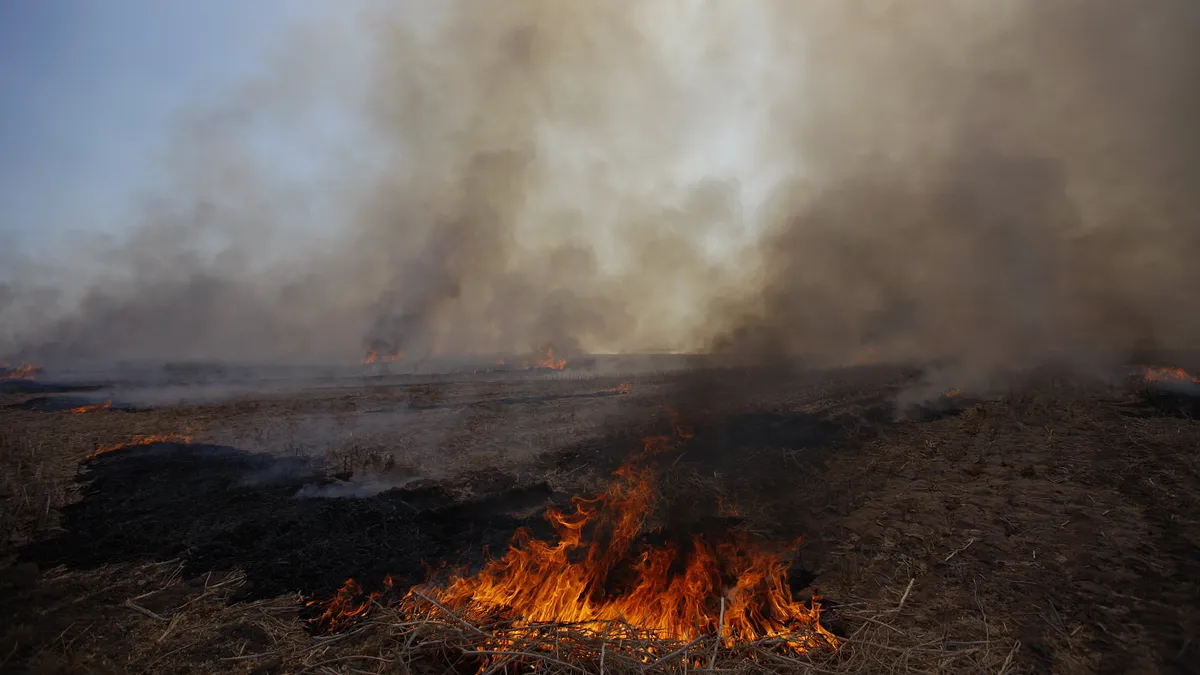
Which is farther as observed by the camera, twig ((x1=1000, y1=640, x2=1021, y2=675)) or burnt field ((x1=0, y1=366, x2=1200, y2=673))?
burnt field ((x1=0, y1=366, x2=1200, y2=673))

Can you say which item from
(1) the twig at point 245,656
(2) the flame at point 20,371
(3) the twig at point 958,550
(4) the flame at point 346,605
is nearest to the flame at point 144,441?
(4) the flame at point 346,605

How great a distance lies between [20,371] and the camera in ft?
135

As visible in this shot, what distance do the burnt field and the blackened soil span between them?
57 mm

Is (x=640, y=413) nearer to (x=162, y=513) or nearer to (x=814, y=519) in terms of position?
(x=814, y=519)

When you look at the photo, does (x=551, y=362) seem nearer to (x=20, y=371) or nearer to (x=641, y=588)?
(x=641, y=588)

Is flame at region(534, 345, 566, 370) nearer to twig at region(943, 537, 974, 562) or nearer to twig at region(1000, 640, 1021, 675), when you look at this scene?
twig at region(943, 537, 974, 562)

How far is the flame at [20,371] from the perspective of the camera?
36.7 m

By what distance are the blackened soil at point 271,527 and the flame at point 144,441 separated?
1508 millimetres

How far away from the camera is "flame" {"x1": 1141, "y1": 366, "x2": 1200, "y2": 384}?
573 inches

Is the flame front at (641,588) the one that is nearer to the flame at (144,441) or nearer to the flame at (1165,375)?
the flame at (144,441)

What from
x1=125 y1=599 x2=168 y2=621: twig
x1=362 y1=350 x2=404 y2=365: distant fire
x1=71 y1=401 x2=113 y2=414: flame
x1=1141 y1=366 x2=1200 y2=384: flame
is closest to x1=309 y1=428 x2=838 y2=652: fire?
x1=125 y1=599 x2=168 y2=621: twig

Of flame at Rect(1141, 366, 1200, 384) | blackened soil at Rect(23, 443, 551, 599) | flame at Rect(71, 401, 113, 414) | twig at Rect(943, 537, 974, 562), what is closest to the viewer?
twig at Rect(943, 537, 974, 562)

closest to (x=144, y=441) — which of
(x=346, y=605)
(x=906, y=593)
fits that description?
(x=346, y=605)

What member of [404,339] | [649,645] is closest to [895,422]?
[649,645]
